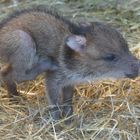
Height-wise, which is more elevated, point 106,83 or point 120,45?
point 120,45

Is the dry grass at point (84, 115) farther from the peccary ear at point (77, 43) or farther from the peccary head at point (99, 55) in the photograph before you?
the peccary ear at point (77, 43)

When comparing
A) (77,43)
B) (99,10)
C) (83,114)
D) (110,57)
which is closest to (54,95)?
(83,114)

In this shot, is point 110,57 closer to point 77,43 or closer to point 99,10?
point 77,43

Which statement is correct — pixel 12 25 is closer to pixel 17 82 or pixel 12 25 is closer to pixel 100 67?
pixel 17 82

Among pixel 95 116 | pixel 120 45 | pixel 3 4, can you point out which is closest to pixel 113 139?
pixel 95 116

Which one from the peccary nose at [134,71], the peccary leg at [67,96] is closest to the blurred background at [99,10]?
the peccary leg at [67,96]
